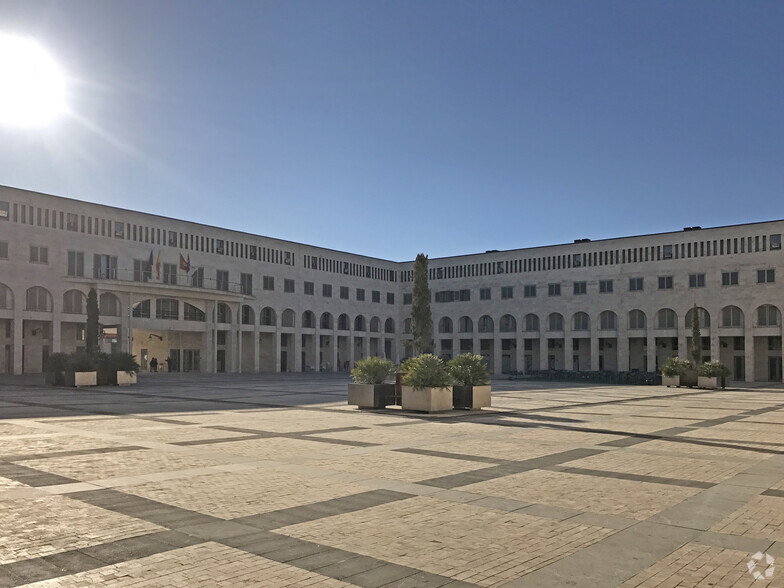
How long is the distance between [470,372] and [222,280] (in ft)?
168

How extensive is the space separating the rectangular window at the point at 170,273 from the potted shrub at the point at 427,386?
155 feet

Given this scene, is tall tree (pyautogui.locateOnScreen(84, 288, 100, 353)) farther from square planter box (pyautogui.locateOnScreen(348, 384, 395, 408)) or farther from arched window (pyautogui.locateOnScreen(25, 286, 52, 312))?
square planter box (pyautogui.locateOnScreen(348, 384, 395, 408))

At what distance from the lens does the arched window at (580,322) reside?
76375 millimetres

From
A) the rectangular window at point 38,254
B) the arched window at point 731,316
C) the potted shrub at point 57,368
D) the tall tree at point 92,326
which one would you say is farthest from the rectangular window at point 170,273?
the arched window at point 731,316

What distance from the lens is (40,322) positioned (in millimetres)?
57719

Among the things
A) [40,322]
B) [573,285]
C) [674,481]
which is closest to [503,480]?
[674,481]

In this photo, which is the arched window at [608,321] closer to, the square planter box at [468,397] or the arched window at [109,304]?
the arched window at [109,304]

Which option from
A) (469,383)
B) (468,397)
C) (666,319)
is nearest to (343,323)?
(666,319)

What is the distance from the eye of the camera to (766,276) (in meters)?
64.4

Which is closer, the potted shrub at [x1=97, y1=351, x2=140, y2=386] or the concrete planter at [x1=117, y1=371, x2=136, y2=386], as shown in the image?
the potted shrub at [x1=97, y1=351, x2=140, y2=386]

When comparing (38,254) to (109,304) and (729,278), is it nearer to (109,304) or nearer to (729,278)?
(109,304)

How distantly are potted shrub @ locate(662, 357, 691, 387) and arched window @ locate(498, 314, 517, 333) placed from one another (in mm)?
35042

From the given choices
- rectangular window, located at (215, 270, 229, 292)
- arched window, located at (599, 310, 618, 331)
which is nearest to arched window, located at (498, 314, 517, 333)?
arched window, located at (599, 310, 618, 331)

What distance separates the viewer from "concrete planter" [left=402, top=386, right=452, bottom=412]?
2214 centimetres
